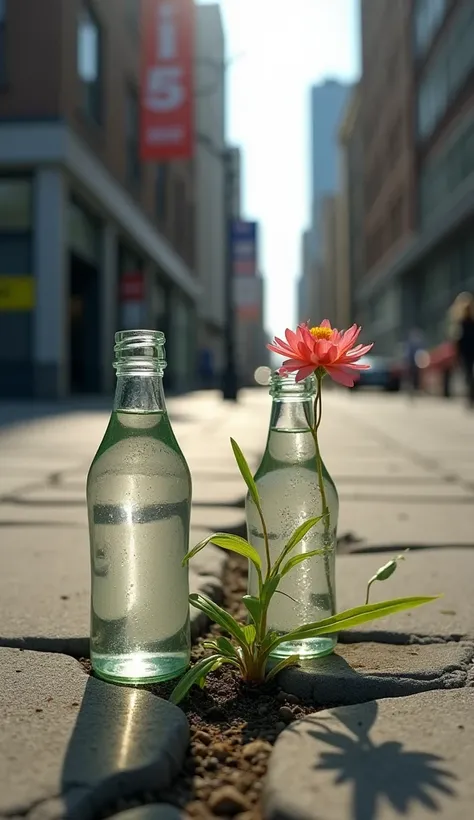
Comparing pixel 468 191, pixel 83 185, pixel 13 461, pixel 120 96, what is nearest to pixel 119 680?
pixel 13 461

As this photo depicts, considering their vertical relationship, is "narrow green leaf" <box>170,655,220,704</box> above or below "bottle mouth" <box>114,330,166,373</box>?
below

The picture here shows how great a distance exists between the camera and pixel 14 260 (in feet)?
43.5

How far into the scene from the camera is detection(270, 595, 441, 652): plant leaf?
3.20ft

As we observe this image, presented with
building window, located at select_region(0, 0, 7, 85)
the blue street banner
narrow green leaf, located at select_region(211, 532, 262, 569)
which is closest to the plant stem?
narrow green leaf, located at select_region(211, 532, 262, 569)

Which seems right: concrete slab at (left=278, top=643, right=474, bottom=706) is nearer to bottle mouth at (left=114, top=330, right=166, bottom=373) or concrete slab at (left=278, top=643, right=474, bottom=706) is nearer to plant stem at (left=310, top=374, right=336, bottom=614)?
plant stem at (left=310, top=374, right=336, bottom=614)

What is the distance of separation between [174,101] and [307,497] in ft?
48.3

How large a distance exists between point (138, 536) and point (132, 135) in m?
18.6

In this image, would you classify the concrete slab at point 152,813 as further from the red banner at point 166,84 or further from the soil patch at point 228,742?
the red banner at point 166,84

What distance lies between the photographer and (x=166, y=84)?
1461cm

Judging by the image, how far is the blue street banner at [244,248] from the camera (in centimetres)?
1631

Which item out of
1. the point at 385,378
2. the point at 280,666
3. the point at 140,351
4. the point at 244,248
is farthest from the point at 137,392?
the point at 385,378

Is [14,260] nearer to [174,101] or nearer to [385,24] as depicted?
[174,101]

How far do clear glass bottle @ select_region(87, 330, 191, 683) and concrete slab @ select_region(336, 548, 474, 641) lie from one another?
0.42m

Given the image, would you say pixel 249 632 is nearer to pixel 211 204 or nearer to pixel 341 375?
pixel 341 375
